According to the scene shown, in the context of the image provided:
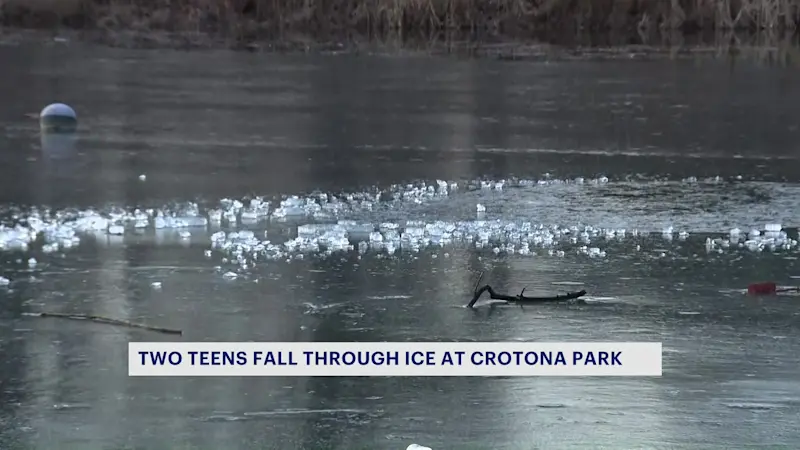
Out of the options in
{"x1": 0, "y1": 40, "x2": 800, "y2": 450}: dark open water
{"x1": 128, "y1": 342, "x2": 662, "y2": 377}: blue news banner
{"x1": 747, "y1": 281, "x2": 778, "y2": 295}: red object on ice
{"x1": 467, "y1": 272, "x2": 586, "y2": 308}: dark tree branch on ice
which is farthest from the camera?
{"x1": 747, "y1": 281, "x2": 778, "y2": 295}: red object on ice

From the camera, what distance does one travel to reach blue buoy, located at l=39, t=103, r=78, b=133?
1534 cm

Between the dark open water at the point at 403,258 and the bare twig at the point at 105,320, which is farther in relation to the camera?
the bare twig at the point at 105,320

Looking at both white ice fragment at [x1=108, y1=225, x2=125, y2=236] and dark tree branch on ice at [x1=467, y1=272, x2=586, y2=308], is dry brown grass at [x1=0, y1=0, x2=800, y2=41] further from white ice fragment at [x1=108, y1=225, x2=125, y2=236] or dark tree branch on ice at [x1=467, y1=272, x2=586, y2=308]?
dark tree branch on ice at [x1=467, y1=272, x2=586, y2=308]

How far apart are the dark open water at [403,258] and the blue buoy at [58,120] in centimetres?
35

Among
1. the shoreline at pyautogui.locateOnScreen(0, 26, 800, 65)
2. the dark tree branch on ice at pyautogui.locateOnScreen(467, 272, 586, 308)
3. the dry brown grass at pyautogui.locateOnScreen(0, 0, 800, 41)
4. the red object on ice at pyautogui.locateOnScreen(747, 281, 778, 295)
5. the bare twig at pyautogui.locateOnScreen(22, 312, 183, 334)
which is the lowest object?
the red object on ice at pyautogui.locateOnScreen(747, 281, 778, 295)

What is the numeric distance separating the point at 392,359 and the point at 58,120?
9240mm

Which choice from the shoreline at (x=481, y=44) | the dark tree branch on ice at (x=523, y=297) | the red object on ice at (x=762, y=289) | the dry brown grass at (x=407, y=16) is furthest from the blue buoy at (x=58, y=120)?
the dry brown grass at (x=407, y=16)

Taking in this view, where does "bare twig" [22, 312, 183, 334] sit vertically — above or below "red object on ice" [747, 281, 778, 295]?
above

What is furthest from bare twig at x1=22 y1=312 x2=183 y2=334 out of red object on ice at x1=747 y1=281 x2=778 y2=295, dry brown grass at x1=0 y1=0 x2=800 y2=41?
dry brown grass at x1=0 y1=0 x2=800 y2=41

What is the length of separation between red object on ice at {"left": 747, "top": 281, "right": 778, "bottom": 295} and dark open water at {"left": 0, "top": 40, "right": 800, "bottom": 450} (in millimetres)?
75

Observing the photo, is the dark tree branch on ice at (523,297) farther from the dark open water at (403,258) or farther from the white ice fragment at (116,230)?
the white ice fragment at (116,230)

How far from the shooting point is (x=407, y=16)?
32.2m

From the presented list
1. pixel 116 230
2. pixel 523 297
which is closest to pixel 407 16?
pixel 116 230

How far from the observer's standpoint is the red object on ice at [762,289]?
8430 millimetres
